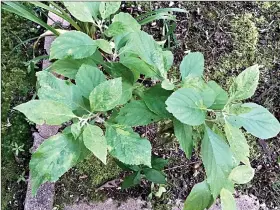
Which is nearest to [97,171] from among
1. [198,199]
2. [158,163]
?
[158,163]

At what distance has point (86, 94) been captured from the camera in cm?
120

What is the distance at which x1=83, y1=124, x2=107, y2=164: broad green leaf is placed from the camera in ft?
3.58

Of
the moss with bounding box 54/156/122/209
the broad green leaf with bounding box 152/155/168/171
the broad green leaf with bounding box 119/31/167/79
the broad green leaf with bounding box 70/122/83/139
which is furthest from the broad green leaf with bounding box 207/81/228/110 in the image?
the moss with bounding box 54/156/122/209

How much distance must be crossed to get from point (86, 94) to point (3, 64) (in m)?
1.19

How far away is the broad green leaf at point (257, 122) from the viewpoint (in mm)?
1151

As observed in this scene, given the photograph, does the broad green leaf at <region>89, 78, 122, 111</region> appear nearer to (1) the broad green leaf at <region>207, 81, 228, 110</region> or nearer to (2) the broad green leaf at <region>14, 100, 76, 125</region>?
(2) the broad green leaf at <region>14, 100, 76, 125</region>

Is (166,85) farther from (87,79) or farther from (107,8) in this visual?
(107,8)

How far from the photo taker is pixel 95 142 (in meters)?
1.10

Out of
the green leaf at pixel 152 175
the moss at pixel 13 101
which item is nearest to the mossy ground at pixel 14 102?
the moss at pixel 13 101

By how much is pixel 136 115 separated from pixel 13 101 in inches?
42.3

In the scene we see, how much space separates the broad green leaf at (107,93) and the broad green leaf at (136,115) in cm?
10

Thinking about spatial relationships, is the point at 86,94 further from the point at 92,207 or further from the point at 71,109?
the point at 92,207

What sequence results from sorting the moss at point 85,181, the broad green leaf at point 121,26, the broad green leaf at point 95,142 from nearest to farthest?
the broad green leaf at point 95,142, the broad green leaf at point 121,26, the moss at point 85,181

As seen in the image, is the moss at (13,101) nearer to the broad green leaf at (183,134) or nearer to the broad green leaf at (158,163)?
the broad green leaf at (158,163)
